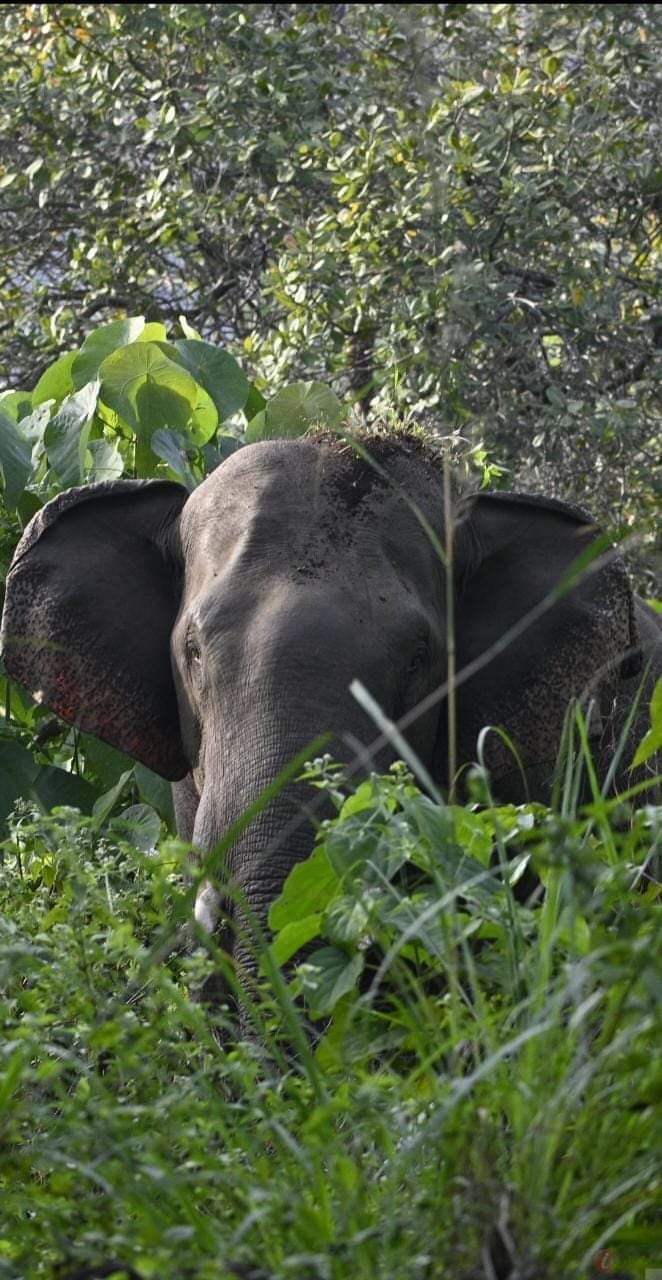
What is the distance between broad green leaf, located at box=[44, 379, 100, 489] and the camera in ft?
19.8

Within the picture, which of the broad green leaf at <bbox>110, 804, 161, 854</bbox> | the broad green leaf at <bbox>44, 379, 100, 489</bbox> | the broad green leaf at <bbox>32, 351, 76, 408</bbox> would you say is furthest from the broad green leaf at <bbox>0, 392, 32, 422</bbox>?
the broad green leaf at <bbox>110, 804, 161, 854</bbox>

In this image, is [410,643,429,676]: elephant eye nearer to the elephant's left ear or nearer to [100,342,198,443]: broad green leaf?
the elephant's left ear

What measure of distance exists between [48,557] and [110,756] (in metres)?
0.82

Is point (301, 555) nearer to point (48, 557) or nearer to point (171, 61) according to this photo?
point (48, 557)

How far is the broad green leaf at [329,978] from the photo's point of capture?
9.21 feet

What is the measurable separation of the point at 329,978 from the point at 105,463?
11.2 ft

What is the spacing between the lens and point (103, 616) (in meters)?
5.27

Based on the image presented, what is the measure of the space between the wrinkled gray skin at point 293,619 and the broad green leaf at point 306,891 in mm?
1090

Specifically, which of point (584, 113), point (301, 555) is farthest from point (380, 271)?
point (301, 555)

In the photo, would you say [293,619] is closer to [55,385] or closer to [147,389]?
[147,389]

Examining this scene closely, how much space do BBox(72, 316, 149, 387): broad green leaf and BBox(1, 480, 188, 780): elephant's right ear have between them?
103 centimetres

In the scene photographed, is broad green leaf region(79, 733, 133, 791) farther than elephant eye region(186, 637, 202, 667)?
Yes

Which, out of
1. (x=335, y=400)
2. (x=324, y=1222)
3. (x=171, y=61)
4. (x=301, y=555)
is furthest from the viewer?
(x=171, y=61)

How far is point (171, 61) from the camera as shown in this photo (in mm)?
10914
